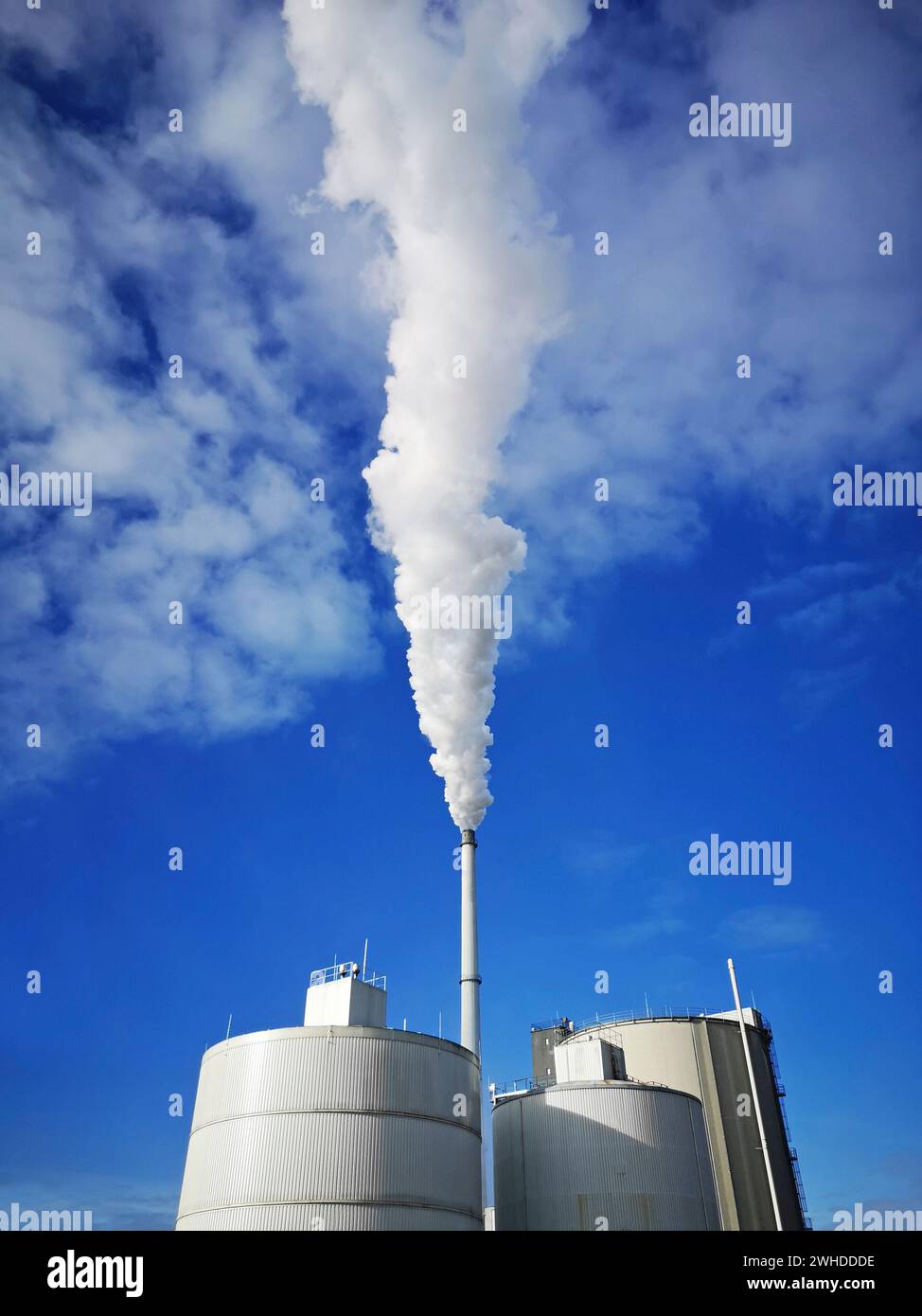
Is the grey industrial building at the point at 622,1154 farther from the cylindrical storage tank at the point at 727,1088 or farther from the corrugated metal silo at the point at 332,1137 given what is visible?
the corrugated metal silo at the point at 332,1137

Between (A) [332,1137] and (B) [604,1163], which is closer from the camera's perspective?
(A) [332,1137]

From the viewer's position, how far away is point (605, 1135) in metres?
35.1

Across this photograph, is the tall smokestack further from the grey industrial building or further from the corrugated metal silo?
the corrugated metal silo

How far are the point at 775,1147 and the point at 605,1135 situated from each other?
16.8m

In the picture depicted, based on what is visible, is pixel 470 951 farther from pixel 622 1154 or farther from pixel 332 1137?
pixel 332 1137

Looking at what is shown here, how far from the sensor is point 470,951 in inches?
1809

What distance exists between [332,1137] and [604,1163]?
11384 mm

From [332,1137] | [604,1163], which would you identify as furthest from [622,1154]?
[332,1137]

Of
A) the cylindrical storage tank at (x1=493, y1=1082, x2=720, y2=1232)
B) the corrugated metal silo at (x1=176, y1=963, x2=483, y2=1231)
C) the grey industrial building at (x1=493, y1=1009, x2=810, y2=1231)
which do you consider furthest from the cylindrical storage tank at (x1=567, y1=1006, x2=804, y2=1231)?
the corrugated metal silo at (x1=176, y1=963, x2=483, y2=1231)

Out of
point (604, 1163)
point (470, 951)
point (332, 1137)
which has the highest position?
point (470, 951)

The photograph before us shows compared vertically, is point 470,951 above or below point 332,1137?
above

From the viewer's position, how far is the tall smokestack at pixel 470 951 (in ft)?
143

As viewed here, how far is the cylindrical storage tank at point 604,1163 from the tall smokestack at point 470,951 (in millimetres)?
5858
